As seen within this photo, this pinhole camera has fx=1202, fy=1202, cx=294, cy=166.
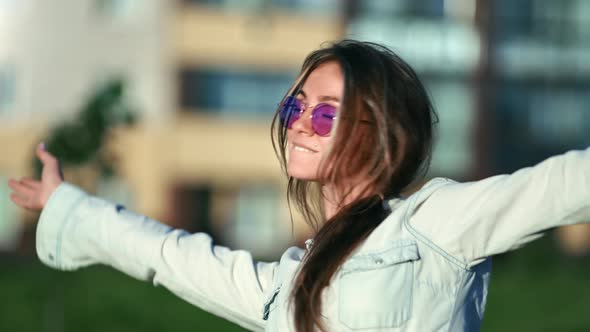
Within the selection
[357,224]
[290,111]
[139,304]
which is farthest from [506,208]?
[139,304]

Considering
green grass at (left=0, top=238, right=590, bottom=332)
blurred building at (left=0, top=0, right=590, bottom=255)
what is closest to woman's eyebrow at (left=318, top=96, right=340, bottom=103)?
green grass at (left=0, top=238, right=590, bottom=332)

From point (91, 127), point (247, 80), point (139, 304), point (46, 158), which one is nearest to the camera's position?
point (46, 158)

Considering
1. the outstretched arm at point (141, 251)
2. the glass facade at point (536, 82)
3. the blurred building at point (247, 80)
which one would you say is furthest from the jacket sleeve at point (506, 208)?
the glass facade at point (536, 82)

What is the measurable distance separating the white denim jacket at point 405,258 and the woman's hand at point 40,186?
20cm

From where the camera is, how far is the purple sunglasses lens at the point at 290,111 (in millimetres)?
2744

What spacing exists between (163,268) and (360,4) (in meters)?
26.7

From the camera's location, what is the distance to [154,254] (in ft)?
9.49

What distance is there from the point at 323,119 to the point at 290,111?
0.16 meters

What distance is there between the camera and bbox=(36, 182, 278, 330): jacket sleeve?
2.85 metres

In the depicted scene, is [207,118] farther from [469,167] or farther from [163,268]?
[163,268]

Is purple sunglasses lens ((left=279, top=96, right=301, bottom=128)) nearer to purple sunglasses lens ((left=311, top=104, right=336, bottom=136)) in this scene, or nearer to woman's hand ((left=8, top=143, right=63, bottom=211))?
purple sunglasses lens ((left=311, top=104, right=336, bottom=136))

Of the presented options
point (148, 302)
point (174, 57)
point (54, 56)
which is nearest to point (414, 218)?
point (148, 302)

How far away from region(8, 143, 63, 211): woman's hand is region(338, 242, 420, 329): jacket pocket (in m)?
0.94

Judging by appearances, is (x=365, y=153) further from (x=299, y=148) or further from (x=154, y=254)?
(x=154, y=254)
